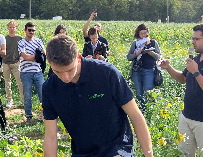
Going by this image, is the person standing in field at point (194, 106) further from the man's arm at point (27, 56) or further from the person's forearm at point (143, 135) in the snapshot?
the man's arm at point (27, 56)

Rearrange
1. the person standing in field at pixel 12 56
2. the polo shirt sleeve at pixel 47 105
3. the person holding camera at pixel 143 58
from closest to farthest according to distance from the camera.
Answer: the polo shirt sleeve at pixel 47 105 → the person holding camera at pixel 143 58 → the person standing in field at pixel 12 56

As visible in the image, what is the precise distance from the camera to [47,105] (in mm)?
2033

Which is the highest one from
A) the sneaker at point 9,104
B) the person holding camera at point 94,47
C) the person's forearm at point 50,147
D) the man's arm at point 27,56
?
the person holding camera at point 94,47

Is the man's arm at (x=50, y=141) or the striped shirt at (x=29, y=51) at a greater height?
the striped shirt at (x=29, y=51)

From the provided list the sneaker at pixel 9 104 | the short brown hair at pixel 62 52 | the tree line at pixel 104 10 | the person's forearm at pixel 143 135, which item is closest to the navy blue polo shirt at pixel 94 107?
the person's forearm at pixel 143 135

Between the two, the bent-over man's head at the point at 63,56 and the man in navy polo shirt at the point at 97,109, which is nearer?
the bent-over man's head at the point at 63,56

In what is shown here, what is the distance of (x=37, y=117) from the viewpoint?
21.0ft

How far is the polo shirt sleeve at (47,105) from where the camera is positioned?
2.00 m

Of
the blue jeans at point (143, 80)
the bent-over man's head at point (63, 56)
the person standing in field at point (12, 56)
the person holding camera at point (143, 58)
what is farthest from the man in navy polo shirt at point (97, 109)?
the person standing in field at point (12, 56)

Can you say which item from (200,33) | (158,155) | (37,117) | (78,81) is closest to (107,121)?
(78,81)

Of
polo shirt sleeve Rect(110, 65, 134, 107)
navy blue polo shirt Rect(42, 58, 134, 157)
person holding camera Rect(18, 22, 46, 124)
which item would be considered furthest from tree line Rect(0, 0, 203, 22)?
polo shirt sleeve Rect(110, 65, 134, 107)

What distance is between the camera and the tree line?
68625mm

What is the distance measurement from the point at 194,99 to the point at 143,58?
2.41 meters

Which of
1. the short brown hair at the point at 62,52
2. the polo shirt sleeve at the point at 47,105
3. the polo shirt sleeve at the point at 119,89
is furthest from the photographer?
the polo shirt sleeve at the point at 47,105
